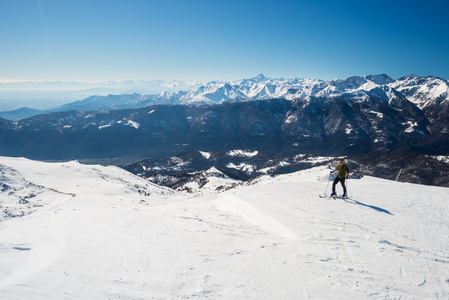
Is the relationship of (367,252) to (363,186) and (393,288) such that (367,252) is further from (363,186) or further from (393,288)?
(363,186)

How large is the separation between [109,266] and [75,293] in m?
1.93

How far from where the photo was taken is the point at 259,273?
8.58 meters

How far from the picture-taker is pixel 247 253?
1041cm

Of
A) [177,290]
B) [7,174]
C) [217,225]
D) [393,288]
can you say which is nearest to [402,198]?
[393,288]

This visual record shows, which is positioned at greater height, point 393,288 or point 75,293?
point 75,293

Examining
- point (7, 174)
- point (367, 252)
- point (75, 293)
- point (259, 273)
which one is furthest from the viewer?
point (7, 174)

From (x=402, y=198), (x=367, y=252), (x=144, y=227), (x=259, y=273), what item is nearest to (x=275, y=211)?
(x=367, y=252)

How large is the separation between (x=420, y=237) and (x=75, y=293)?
15340 mm

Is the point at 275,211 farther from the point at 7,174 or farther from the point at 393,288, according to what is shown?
the point at 7,174

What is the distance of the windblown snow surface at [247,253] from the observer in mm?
7562

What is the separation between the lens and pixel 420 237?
1153cm

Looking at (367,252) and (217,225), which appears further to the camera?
(217,225)

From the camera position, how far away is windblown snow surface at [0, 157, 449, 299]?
756 centimetres

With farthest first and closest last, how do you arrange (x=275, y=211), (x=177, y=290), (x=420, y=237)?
(x=275, y=211)
(x=420, y=237)
(x=177, y=290)
